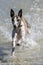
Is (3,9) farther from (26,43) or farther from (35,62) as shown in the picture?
(35,62)

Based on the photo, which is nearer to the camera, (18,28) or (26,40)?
(18,28)

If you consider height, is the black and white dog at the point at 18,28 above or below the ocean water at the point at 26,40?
above

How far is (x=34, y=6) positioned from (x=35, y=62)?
796 centimetres

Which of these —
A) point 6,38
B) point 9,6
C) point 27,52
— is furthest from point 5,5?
point 27,52

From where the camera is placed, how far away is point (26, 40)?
1295 centimetres

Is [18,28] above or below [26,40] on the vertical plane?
above

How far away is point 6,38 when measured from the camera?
43.2 ft

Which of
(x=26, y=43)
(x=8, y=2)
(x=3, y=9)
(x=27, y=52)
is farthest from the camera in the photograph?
(x=8, y=2)

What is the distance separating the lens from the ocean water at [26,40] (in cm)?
1112

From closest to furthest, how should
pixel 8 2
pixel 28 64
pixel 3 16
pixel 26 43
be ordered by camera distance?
pixel 28 64 → pixel 26 43 → pixel 3 16 → pixel 8 2

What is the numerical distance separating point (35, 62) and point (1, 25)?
410 centimetres

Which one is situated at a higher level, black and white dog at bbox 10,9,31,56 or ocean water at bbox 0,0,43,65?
black and white dog at bbox 10,9,31,56

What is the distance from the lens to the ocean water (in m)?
11.1

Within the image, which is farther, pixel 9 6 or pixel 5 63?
pixel 9 6
